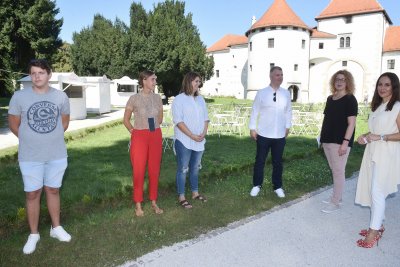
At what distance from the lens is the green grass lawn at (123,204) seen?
3740 millimetres

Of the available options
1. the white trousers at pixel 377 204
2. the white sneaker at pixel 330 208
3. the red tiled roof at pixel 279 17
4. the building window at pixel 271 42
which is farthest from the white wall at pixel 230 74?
the white trousers at pixel 377 204

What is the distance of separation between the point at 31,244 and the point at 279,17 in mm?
43407

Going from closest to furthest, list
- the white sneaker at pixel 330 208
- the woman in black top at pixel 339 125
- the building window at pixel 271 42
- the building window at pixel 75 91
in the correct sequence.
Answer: the woman in black top at pixel 339 125 < the white sneaker at pixel 330 208 < the building window at pixel 75 91 < the building window at pixel 271 42

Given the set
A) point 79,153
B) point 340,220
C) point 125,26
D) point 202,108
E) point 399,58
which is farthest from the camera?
point 125,26

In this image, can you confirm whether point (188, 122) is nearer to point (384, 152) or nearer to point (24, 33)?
point (384, 152)

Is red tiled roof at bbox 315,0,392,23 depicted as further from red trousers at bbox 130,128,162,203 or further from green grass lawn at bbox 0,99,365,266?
red trousers at bbox 130,128,162,203

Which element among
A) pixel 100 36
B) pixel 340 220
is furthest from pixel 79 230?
pixel 100 36

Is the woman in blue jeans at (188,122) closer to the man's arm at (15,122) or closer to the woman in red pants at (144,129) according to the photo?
the woman in red pants at (144,129)

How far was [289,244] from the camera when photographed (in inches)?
154

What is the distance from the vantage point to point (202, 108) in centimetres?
506

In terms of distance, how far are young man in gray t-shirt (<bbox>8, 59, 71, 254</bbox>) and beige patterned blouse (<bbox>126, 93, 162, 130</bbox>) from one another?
0.97m

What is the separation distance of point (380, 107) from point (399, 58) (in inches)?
1852

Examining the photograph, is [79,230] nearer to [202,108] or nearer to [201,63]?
[202,108]

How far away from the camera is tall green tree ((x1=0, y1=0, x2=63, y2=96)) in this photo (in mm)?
33688
